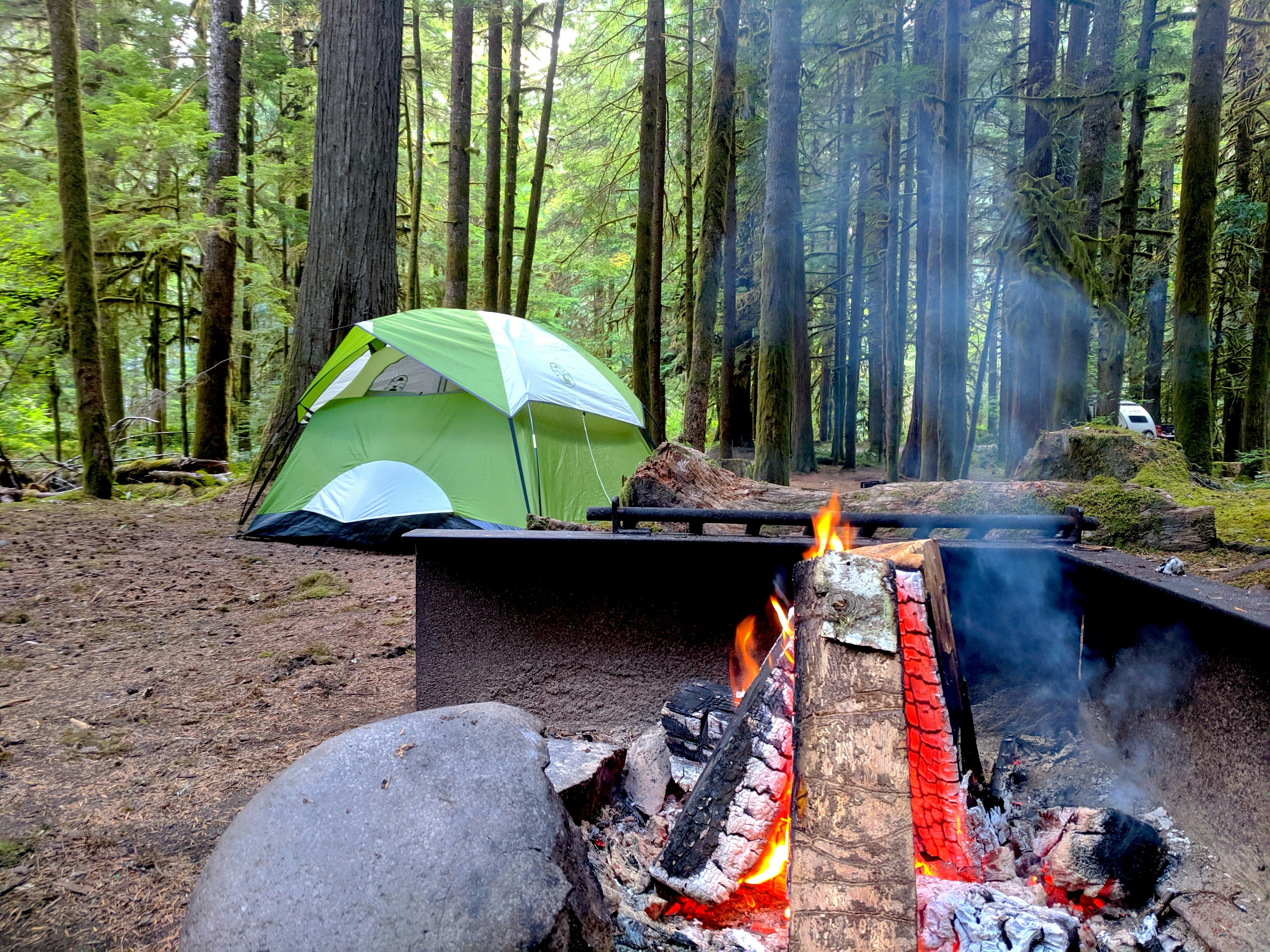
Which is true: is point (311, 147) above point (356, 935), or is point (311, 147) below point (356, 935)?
above

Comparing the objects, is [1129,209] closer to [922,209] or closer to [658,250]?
[922,209]

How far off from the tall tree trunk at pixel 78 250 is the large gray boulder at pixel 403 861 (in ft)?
26.0

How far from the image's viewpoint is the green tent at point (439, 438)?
20.5 ft

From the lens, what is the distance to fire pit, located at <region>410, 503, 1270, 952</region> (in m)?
1.59

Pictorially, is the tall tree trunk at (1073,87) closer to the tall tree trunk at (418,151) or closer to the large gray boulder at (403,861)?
the tall tree trunk at (418,151)

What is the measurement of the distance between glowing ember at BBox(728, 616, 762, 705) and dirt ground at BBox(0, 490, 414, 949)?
1.55 metres

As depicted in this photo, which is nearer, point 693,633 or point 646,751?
point 646,751

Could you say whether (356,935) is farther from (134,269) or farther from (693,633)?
(134,269)

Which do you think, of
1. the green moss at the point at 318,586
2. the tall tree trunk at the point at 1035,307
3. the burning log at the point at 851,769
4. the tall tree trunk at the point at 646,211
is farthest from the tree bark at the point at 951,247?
the burning log at the point at 851,769

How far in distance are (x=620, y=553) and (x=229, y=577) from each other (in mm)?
4045

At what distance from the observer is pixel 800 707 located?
175 centimetres

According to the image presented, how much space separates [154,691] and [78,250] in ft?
22.2


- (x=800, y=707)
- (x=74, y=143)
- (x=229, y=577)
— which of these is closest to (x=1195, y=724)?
(x=800, y=707)

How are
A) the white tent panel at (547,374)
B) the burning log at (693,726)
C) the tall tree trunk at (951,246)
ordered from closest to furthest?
1. the burning log at (693,726)
2. the white tent panel at (547,374)
3. the tall tree trunk at (951,246)
